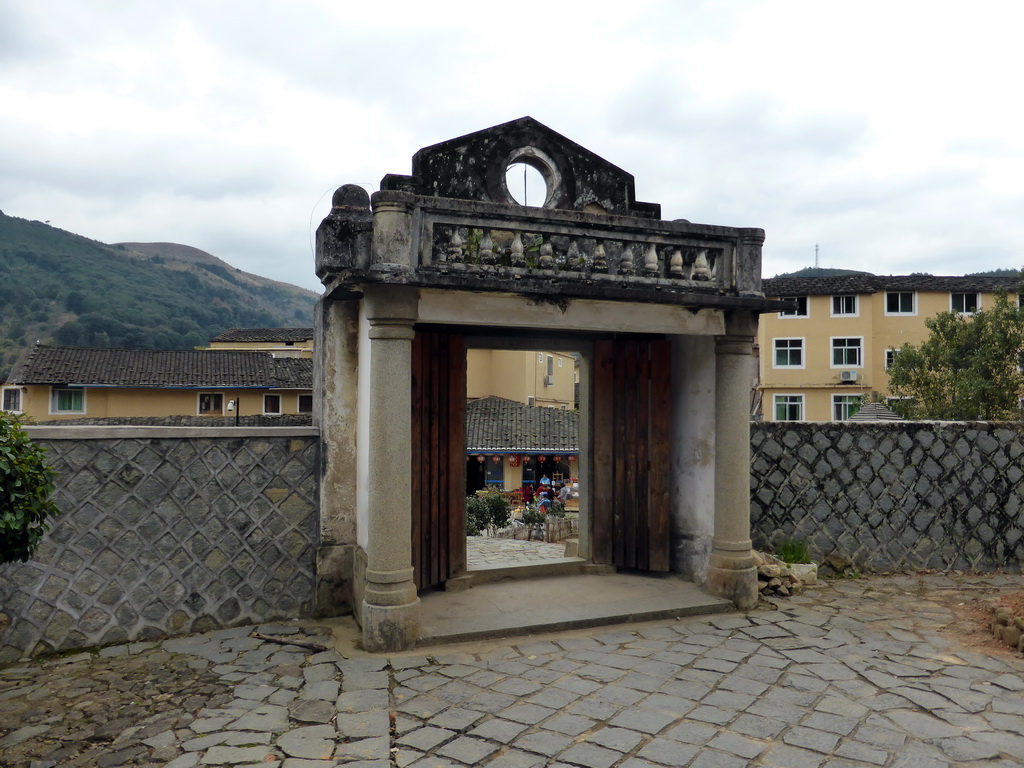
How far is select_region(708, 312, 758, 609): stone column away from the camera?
6742 millimetres

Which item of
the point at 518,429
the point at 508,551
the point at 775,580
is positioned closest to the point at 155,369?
the point at 518,429

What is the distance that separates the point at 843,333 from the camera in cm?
3139

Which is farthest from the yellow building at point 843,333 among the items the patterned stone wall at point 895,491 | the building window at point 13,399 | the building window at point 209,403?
the building window at point 13,399

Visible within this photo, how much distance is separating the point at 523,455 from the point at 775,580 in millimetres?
21342

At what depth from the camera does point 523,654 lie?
5.49 meters

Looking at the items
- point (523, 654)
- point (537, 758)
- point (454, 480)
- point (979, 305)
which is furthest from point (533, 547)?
point (979, 305)

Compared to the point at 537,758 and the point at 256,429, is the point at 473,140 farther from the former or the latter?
the point at 537,758

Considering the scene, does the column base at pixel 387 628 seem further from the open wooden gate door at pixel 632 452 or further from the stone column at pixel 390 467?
the open wooden gate door at pixel 632 452

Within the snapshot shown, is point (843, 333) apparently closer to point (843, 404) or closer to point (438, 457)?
point (843, 404)

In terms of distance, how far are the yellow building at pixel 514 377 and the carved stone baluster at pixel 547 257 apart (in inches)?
1208

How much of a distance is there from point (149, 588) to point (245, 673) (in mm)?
1436

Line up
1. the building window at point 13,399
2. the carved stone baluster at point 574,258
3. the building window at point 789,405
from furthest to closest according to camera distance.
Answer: the building window at point 13,399
the building window at point 789,405
the carved stone baluster at point 574,258

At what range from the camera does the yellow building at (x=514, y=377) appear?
124ft

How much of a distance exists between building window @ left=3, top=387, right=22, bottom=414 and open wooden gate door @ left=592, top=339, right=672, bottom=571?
34.1 m
